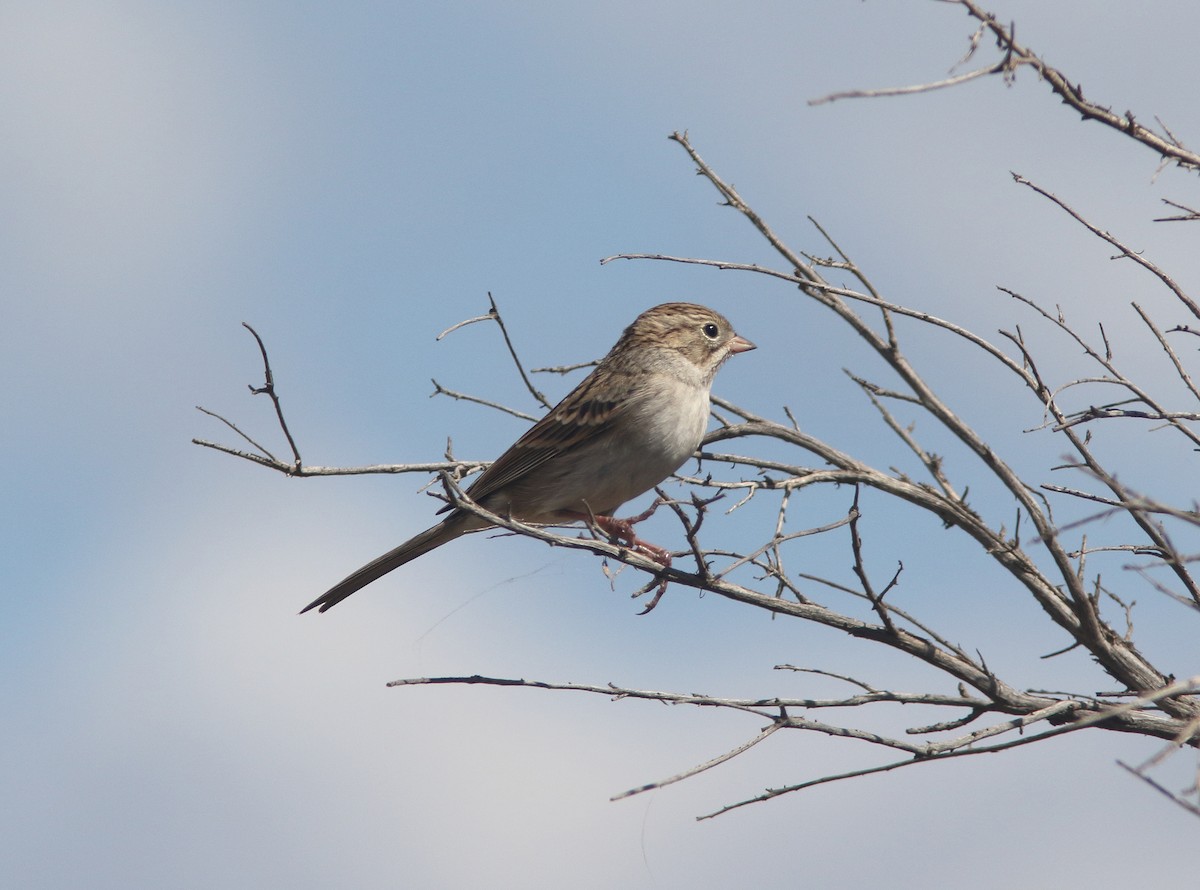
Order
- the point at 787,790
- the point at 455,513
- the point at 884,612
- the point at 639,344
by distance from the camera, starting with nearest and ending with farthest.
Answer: the point at 787,790, the point at 884,612, the point at 455,513, the point at 639,344

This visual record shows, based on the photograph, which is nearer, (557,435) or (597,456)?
(597,456)

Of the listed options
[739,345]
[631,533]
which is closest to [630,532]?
[631,533]

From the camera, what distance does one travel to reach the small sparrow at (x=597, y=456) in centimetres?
736

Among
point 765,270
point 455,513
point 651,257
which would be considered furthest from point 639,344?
point 765,270

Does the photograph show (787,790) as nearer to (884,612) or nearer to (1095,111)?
(884,612)

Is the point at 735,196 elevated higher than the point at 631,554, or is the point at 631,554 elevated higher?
the point at 735,196

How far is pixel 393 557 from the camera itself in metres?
7.66

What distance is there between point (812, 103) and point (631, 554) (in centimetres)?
279

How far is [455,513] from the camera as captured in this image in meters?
7.36

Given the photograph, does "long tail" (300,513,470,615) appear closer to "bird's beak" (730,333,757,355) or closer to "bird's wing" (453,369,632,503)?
"bird's wing" (453,369,632,503)

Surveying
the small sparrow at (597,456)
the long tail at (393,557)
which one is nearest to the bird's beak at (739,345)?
the small sparrow at (597,456)

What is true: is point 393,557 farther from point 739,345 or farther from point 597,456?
point 739,345

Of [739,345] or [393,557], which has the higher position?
[739,345]

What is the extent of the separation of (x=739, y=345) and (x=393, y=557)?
277 centimetres
